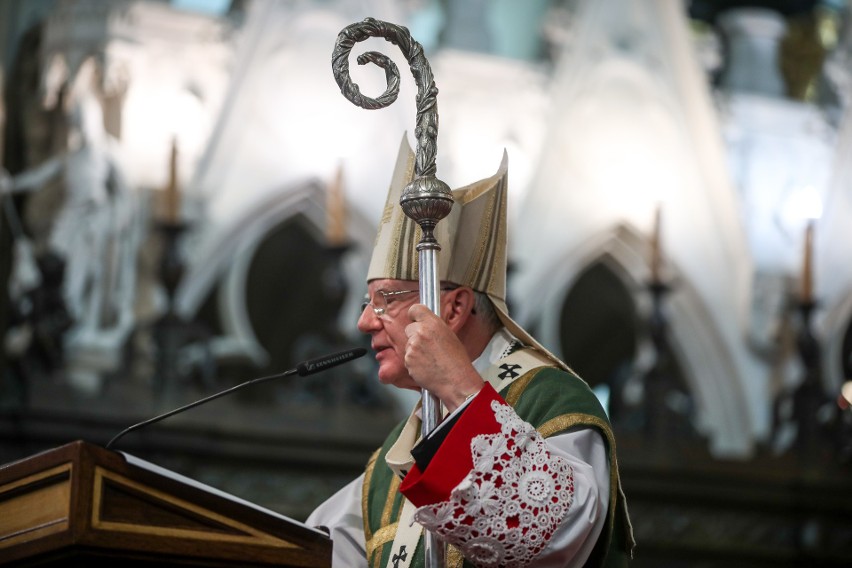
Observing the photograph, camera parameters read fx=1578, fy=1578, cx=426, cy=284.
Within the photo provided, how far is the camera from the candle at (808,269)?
8.73 metres

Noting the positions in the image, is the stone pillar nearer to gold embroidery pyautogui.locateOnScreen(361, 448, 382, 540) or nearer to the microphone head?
gold embroidery pyautogui.locateOnScreen(361, 448, 382, 540)

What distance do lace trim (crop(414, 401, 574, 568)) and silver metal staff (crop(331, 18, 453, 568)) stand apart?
0.17 m

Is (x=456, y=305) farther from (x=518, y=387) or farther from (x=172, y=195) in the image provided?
(x=172, y=195)

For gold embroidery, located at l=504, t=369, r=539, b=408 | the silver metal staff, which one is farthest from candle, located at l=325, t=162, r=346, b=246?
the silver metal staff

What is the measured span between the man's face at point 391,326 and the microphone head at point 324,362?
1.05 ft

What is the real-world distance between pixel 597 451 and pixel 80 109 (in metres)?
5.72

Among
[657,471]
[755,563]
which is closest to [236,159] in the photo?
[657,471]

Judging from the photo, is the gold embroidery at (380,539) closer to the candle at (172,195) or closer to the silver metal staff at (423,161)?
the silver metal staff at (423,161)

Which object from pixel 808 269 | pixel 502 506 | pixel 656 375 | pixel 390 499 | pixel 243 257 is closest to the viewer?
pixel 502 506

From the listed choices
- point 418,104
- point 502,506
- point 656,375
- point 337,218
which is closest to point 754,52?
point 656,375

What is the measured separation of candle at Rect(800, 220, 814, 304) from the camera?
344 inches

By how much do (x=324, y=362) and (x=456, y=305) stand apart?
1.74ft

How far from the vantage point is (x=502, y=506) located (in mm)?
2781

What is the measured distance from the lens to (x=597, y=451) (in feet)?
10.1
